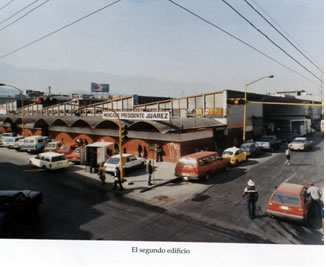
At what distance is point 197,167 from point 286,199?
635 centimetres

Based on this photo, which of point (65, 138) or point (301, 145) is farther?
point (65, 138)

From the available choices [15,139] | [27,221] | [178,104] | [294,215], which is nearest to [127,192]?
[27,221]

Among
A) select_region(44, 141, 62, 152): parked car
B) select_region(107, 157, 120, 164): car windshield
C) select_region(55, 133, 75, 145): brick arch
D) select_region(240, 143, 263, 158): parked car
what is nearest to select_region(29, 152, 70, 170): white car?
select_region(107, 157, 120, 164): car windshield

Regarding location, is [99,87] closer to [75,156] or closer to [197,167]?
[75,156]

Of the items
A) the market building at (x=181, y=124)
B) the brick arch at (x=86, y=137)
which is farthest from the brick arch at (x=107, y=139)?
the brick arch at (x=86, y=137)

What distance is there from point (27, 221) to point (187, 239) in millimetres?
6854

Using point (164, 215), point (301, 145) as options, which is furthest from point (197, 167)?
point (301, 145)

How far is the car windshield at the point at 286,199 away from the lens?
982cm

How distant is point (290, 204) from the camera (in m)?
9.84

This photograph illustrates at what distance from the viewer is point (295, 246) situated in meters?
8.71

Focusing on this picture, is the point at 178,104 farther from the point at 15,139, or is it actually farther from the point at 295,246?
the point at 295,246

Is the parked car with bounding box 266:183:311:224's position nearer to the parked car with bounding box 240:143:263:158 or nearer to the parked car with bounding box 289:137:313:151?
the parked car with bounding box 240:143:263:158

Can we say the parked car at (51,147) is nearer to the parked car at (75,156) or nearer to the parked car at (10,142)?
the parked car at (75,156)

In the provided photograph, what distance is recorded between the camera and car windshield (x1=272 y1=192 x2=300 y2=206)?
982cm
